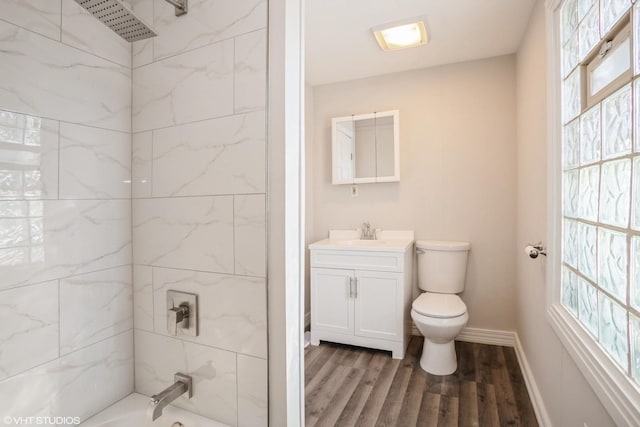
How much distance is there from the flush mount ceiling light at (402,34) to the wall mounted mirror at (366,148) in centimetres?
59

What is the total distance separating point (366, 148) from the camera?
298 cm

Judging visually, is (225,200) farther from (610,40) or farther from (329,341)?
(329,341)

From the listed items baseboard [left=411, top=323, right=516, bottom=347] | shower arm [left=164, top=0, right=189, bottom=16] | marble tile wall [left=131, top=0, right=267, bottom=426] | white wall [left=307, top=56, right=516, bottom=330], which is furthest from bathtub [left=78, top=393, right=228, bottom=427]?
baseboard [left=411, top=323, right=516, bottom=347]

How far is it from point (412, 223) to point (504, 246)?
76 cm

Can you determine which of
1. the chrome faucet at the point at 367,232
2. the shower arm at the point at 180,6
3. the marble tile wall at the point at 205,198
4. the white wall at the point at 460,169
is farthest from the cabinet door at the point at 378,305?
the shower arm at the point at 180,6

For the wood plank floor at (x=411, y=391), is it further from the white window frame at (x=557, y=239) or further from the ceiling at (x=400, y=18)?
the ceiling at (x=400, y=18)

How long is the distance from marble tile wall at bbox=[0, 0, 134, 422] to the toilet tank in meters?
2.18

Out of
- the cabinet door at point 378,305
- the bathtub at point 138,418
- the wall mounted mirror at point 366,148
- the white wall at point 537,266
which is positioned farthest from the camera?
the wall mounted mirror at point 366,148

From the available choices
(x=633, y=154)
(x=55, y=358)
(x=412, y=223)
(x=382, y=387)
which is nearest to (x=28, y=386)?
(x=55, y=358)

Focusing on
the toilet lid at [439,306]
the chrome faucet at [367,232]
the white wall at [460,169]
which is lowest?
the toilet lid at [439,306]

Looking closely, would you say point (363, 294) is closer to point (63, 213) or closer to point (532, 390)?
point (532, 390)

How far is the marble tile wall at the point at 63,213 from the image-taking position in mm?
958

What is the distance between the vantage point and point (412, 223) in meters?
2.88

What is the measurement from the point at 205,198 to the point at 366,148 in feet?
6.99
